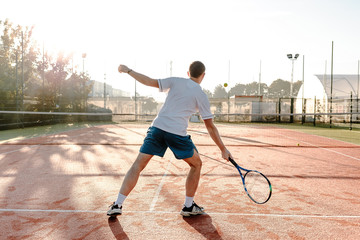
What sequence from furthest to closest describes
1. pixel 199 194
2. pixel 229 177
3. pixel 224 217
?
pixel 229 177
pixel 199 194
pixel 224 217

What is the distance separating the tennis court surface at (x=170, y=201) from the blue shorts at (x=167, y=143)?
2.35ft

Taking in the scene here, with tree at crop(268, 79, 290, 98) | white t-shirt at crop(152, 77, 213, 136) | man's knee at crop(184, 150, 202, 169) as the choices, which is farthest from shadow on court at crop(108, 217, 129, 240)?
tree at crop(268, 79, 290, 98)

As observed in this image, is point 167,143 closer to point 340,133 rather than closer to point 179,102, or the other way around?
point 179,102

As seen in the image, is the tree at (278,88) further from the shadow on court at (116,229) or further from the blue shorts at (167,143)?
the shadow on court at (116,229)

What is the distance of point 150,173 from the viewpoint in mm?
5711

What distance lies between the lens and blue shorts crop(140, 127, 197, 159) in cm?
318

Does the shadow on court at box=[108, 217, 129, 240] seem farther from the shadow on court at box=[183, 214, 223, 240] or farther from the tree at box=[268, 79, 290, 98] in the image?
the tree at box=[268, 79, 290, 98]

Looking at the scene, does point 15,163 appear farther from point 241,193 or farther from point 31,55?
point 31,55

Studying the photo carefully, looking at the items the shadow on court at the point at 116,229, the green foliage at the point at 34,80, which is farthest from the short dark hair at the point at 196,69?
the green foliage at the point at 34,80

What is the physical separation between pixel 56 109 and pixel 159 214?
1823 centimetres

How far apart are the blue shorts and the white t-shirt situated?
0.06m

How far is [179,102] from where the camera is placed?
3148 mm

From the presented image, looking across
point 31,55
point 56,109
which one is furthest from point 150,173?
point 31,55

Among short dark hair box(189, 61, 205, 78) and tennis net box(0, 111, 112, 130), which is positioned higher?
short dark hair box(189, 61, 205, 78)
